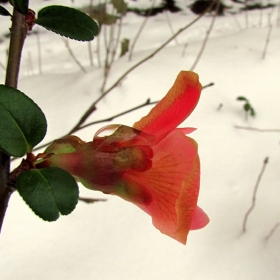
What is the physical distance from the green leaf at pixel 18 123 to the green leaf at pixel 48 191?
25 mm

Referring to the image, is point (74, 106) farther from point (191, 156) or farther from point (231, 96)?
point (191, 156)

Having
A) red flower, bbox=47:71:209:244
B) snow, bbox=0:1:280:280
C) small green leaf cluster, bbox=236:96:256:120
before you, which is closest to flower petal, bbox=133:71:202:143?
red flower, bbox=47:71:209:244

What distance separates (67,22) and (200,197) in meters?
0.75

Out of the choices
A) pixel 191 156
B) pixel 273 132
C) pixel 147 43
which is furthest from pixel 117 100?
pixel 191 156

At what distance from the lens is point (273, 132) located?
49.9 inches

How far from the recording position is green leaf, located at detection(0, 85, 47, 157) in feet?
0.97

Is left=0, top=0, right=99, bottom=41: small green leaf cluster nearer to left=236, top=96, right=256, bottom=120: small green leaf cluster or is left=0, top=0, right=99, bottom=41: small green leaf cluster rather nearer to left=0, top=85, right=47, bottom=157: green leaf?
left=0, top=85, right=47, bottom=157: green leaf

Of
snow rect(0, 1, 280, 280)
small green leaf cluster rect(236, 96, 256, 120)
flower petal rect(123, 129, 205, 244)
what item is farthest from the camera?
small green leaf cluster rect(236, 96, 256, 120)

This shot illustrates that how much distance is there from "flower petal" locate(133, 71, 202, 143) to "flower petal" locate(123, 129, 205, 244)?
0.01 metres

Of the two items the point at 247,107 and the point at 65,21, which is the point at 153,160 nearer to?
the point at 65,21

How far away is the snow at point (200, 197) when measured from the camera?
88 cm

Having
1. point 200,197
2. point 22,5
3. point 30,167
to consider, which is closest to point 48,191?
point 30,167

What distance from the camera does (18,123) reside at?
12.1 inches

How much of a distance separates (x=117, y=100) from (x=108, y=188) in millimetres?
998
